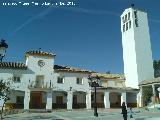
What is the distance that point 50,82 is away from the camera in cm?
3825

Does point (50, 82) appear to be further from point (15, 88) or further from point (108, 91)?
point (108, 91)

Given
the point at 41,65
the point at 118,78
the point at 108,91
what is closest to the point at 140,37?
the point at 118,78

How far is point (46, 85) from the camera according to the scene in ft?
124

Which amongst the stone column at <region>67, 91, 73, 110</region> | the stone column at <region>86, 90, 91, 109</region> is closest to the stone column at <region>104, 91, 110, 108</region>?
the stone column at <region>86, 90, 91, 109</region>

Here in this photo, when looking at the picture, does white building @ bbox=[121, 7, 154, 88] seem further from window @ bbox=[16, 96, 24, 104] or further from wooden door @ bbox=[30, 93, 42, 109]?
window @ bbox=[16, 96, 24, 104]

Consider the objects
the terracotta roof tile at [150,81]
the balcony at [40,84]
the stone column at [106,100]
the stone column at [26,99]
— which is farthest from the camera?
the stone column at [106,100]

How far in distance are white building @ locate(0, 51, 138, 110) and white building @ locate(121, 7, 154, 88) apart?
12.8 ft

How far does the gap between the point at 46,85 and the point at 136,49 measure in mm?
17784

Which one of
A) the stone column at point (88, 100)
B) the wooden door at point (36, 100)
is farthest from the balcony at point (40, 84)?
the stone column at point (88, 100)

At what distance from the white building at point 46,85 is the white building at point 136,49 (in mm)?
3914

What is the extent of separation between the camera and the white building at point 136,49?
148 feet

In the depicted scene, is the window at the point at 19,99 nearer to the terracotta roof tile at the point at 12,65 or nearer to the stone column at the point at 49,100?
the stone column at the point at 49,100

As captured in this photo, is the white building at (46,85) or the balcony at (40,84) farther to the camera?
the balcony at (40,84)

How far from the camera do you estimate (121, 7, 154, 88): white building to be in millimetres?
45125
